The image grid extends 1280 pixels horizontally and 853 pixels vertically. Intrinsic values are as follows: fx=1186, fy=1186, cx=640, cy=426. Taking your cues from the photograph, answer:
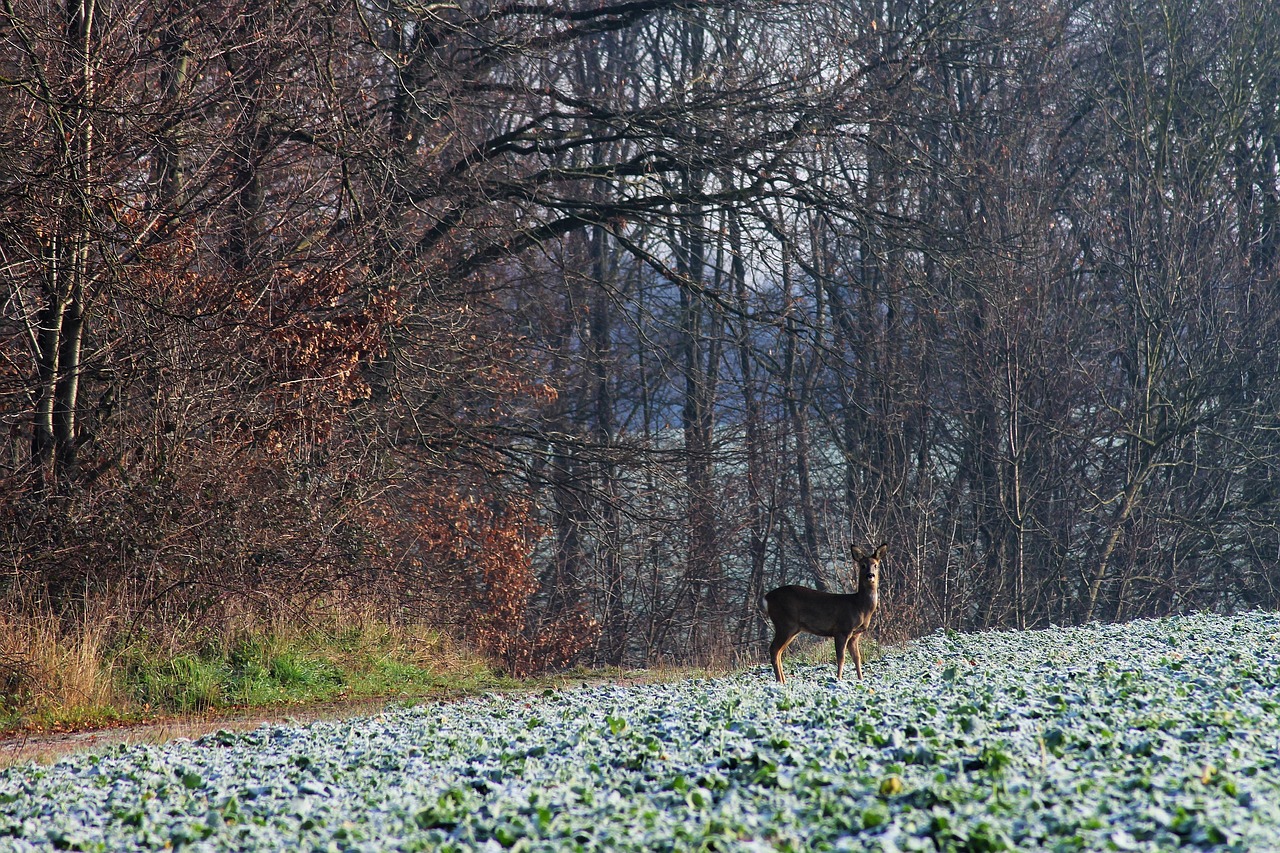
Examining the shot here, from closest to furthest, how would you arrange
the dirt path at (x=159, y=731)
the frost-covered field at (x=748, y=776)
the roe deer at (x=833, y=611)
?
the frost-covered field at (x=748, y=776), the dirt path at (x=159, y=731), the roe deer at (x=833, y=611)

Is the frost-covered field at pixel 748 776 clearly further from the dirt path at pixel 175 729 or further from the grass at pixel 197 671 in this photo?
the grass at pixel 197 671

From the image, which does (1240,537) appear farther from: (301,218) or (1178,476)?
(301,218)

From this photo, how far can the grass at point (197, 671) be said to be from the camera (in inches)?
404

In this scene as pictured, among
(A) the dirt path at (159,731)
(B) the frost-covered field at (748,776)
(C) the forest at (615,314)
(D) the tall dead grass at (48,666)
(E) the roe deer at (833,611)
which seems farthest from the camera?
(C) the forest at (615,314)

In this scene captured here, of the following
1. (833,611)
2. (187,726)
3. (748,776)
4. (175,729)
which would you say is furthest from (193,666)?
(748,776)

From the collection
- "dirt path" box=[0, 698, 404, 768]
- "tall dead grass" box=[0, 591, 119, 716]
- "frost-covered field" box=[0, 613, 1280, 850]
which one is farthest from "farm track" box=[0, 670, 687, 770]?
"frost-covered field" box=[0, 613, 1280, 850]

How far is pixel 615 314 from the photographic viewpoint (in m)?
28.6

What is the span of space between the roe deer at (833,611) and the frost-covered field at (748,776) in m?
1.87

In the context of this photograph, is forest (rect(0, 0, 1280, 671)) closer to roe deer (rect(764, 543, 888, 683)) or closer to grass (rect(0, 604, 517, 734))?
grass (rect(0, 604, 517, 734))

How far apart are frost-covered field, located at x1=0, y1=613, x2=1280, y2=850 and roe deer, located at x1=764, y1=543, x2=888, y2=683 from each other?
6.13 feet

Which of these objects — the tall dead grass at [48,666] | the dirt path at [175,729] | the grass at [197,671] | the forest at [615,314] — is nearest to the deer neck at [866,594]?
the dirt path at [175,729]

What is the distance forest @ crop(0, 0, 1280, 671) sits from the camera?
11977 millimetres

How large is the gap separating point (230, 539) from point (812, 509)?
17.0m

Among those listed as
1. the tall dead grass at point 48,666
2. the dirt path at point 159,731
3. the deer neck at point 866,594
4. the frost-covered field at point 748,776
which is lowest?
the dirt path at point 159,731
